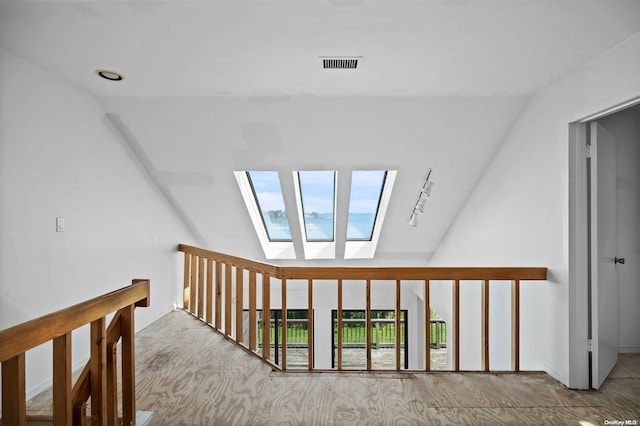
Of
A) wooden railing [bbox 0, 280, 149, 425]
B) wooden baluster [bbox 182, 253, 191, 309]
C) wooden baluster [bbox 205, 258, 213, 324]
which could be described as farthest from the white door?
wooden baluster [bbox 182, 253, 191, 309]

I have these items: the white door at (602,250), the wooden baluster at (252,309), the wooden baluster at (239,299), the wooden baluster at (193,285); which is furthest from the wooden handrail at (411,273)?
the wooden baluster at (193,285)

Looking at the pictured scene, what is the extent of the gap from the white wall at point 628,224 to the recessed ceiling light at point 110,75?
3921 mm

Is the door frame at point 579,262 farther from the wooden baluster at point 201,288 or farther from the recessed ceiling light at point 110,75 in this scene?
the wooden baluster at point 201,288

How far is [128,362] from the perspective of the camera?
2.14 m

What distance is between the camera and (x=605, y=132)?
2947 mm

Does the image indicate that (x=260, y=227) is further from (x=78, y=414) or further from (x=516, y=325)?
(x=78, y=414)

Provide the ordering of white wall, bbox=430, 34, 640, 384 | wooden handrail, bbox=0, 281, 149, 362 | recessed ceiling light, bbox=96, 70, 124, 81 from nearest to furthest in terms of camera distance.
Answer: wooden handrail, bbox=0, 281, 149, 362
white wall, bbox=430, 34, 640, 384
recessed ceiling light, bbox=96, 70, 124, 81

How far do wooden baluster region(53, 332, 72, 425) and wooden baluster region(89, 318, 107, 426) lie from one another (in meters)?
0.20

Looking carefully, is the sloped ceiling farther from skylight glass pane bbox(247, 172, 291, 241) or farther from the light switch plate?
the light switch plate

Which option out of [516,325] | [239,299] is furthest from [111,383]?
[516,325]

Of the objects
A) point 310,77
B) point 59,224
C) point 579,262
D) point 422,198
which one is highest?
point 310,77

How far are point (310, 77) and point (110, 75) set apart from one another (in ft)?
4.93

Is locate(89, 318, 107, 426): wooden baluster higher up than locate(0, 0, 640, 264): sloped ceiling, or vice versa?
locate(0, 0, 640, 264): sloped ceiling

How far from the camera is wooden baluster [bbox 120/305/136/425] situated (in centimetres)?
211
